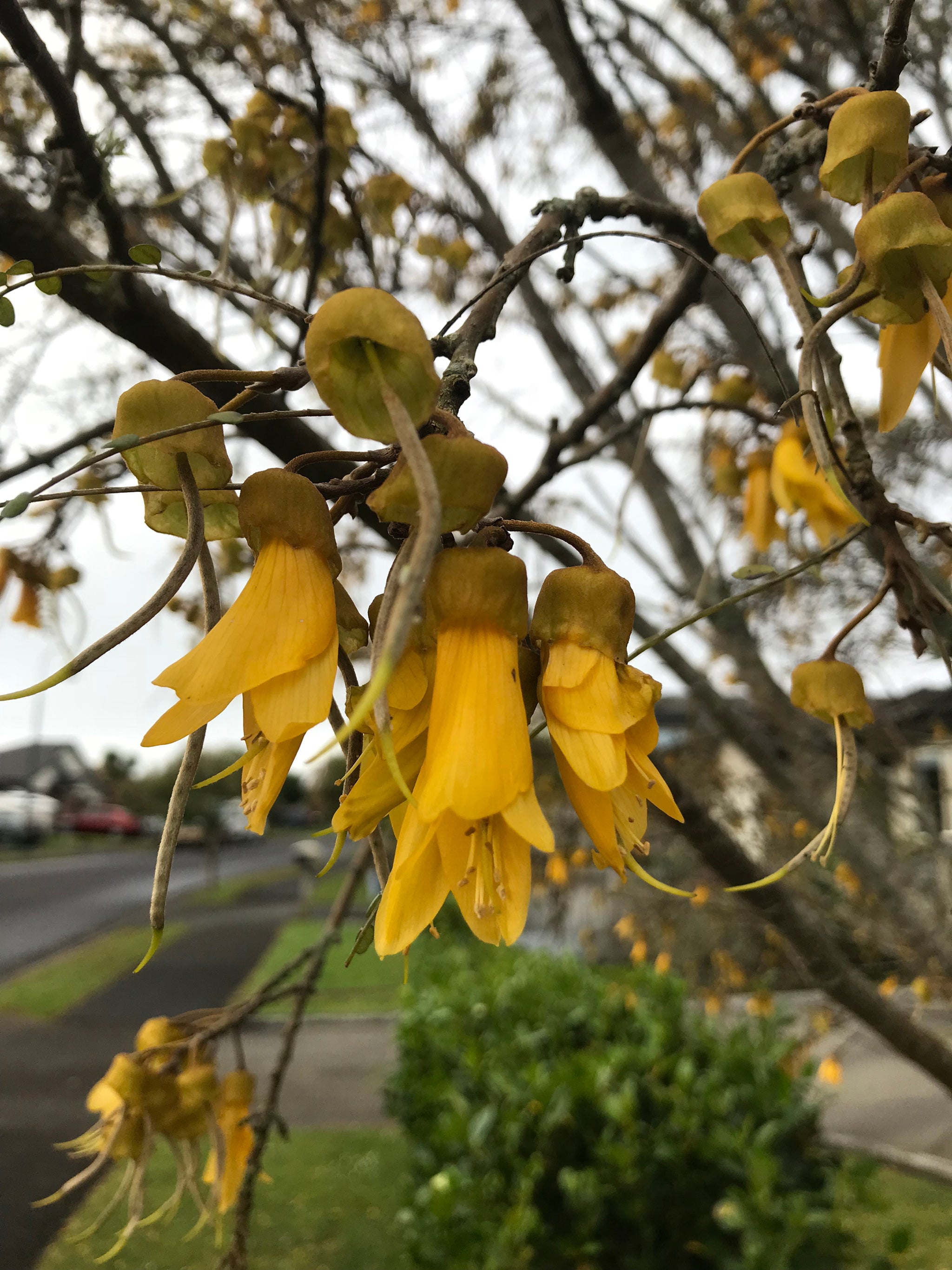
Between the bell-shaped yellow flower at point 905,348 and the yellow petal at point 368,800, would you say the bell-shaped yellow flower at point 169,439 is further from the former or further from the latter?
the bell-shaped yellow flower at point 905,348

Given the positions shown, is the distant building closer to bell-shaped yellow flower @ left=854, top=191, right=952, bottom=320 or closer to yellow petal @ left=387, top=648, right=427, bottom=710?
yellow petal @ left=387, top=648, right=427, bottom=710

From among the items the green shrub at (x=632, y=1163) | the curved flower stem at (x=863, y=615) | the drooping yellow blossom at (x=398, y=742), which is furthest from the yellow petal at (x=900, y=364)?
the green shrub at (x=632, y=1163)

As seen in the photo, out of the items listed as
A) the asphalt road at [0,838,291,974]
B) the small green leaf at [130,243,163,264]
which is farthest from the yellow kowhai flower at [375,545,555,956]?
the asphalt road at [0,838,291,974]

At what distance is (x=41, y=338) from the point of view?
199cm

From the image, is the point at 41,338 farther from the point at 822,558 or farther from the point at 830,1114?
the point at 830,1114

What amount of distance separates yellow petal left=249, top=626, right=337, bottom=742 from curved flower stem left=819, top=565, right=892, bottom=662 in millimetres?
391

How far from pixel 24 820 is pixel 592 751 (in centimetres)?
2624

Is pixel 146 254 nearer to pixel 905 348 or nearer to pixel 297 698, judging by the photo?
pixel 297 698

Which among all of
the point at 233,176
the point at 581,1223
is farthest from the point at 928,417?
the point at 581,1223

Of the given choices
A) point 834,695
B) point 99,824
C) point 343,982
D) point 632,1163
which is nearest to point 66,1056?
point 343,982

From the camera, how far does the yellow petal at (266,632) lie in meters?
0.37

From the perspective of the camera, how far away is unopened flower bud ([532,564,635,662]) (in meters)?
0.42

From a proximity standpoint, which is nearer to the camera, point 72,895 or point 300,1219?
point 300,1219

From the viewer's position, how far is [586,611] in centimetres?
43
